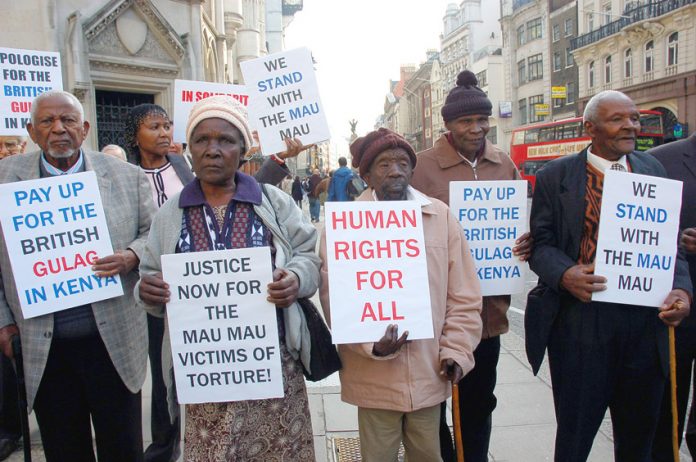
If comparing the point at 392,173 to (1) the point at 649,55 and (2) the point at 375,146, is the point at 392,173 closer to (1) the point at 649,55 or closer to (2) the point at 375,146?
(2) the point at 375,146

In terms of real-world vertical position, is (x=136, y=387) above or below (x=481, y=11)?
below

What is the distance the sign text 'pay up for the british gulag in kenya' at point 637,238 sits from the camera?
103 inches

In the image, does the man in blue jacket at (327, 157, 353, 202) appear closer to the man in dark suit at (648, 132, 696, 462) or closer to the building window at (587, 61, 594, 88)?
the man in dark suit at (648, 132, 696, 462)

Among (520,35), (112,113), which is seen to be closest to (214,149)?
(112,113)

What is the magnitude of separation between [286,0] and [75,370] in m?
64.9

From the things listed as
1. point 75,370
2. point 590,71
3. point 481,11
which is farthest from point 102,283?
point 481,11

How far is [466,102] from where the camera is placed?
3.12 meters

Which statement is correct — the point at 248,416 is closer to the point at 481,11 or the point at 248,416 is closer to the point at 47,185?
the point at 47,185

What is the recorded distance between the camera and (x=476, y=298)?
103 inches

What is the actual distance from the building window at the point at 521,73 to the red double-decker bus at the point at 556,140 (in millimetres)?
17465

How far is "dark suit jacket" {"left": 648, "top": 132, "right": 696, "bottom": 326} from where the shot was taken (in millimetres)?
3080

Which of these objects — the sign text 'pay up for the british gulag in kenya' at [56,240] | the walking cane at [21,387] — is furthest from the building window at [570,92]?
the walking cane at [21,387]

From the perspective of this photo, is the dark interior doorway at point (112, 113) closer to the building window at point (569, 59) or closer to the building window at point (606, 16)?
the building window at point (606, 16)

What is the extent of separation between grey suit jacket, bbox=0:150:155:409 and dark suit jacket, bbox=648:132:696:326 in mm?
2897
